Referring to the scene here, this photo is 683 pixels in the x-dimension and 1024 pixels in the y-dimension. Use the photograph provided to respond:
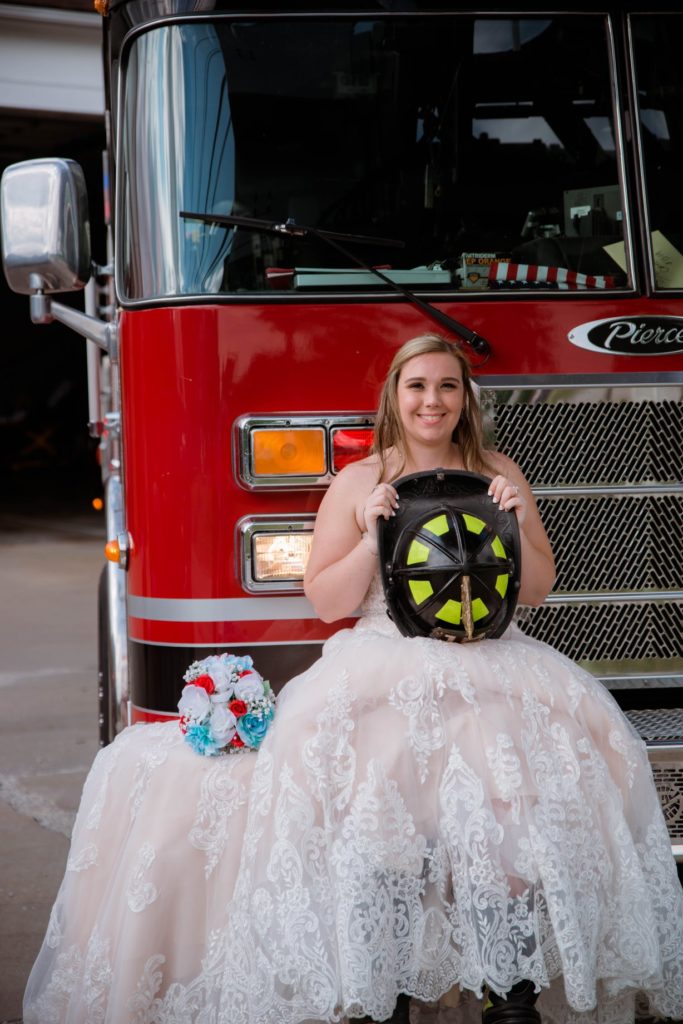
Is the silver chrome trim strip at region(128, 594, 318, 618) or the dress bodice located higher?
the dress bodice

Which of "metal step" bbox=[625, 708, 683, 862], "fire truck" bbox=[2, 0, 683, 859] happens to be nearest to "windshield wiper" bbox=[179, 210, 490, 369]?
"fire truck" bbox=[2, 0, 683, 859]

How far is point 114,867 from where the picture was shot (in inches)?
120

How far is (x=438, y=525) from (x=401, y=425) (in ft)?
1.20

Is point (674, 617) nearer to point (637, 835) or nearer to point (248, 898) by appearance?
point (637, 835)

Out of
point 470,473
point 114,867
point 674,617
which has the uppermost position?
point 470,473

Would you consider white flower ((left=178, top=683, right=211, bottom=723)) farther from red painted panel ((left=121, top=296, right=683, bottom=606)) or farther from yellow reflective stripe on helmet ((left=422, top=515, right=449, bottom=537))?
yellow reflective stripe on helmet ((left=422, top=515, right=449, bottom=537))

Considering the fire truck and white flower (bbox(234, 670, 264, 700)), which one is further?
the fire truck

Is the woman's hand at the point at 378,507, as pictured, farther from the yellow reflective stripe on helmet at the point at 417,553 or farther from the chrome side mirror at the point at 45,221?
the chrome side mirror at the point at 45,221

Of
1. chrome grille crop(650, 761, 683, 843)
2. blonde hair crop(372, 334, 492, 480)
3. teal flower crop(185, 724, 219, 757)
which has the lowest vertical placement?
chrome grille crop(650, 761, 683, 843)

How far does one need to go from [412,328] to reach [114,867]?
1.54 metres

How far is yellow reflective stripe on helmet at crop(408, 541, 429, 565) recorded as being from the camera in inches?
112

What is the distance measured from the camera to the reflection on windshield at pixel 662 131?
347cm

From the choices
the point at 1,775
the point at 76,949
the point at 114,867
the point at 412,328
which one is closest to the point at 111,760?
the point at 114,867

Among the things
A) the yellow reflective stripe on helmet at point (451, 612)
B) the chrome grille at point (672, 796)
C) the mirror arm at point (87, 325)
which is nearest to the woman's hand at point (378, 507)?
the yellow reflective stripe on helmet at point (451, 612)
